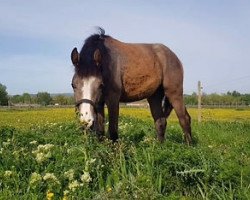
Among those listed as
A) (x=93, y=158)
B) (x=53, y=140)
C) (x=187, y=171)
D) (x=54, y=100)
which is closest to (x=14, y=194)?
(x=93, y=158)

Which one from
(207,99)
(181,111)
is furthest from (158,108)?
(207,99)

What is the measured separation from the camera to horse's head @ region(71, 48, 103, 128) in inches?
281

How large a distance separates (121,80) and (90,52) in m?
1.26

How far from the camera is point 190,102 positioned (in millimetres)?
97062

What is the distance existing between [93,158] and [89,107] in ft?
6.52

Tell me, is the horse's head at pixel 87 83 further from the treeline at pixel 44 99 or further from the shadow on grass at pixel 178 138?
the treeline at pixel 44 99

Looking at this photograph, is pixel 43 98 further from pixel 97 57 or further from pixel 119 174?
pixel 119 174

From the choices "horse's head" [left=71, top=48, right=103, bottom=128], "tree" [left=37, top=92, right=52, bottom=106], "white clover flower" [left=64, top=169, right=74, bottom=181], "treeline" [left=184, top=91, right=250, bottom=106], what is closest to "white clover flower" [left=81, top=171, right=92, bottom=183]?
"white clover flower" [left=64, top=169, right=74, bottom=181]

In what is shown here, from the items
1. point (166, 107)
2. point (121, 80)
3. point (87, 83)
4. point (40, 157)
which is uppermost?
point (121, 80)

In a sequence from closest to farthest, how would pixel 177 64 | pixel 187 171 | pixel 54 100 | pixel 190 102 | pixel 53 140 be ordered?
pixel 187 171
pixel 53 140
pixel 177 64
pixel 190 102
pixel 54 100

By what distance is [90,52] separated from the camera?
8.12 metres

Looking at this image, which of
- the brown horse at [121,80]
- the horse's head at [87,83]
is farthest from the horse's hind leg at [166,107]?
the horse's head at [87,83]

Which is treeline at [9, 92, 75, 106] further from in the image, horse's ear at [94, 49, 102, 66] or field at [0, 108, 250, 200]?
field at [0, 108, 250, 200]

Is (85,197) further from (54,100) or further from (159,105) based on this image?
(54,100)
